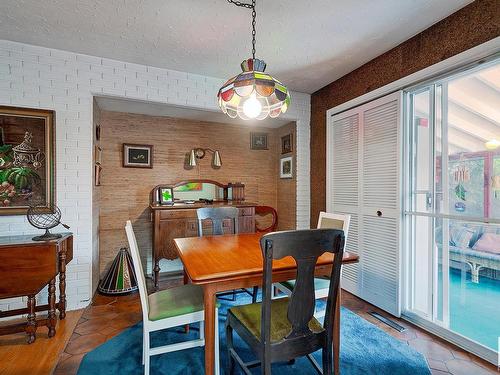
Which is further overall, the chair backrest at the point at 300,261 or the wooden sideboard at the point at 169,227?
the wooden sideboard at the point at 169,227

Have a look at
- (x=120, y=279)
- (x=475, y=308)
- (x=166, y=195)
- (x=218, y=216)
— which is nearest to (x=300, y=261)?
(x=218, y=216)

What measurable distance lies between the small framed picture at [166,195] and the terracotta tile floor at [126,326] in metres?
1.22

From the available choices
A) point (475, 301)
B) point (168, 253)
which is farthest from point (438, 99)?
point (168, 253)

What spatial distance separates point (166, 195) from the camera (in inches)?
143

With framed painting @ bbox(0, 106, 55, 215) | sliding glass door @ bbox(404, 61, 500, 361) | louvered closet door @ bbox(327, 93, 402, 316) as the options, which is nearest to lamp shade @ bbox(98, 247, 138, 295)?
framed painting @ bbox(0, 106, 55, 215)

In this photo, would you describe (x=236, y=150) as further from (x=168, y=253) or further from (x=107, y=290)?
(x=107, y=290)

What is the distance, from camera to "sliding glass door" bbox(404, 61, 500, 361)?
189 cm

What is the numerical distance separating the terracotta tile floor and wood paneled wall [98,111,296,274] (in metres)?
0.99

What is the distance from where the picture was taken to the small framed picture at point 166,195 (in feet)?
11.8

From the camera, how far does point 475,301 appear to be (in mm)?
2076

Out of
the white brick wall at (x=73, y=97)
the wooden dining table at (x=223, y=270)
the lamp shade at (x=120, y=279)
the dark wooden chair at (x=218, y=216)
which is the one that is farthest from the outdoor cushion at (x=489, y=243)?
the lamp shade at (x=120, y=279)

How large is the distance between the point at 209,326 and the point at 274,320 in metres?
0.36

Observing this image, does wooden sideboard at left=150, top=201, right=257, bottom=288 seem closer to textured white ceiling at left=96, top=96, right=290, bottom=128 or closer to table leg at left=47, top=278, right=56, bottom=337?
table leg at left=47, top=278, right=56, bottom=337

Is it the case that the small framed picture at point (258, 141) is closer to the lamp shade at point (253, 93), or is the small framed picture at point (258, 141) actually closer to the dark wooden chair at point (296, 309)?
the lamp shade at point (253, 93)
